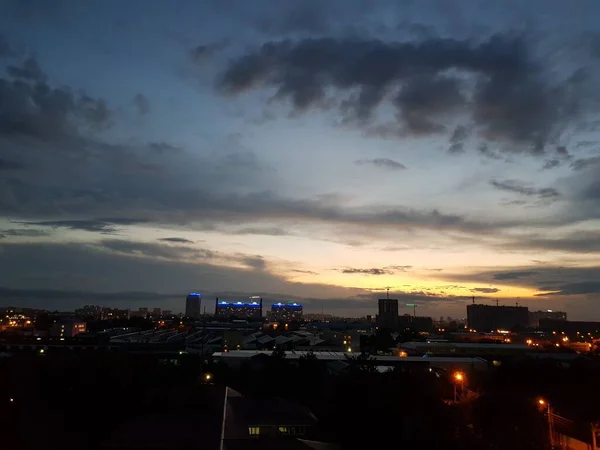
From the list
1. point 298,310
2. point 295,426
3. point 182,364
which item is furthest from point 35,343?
point 298,310

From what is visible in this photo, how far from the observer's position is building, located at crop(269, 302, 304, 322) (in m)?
131

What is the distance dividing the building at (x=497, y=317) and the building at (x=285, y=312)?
167ft

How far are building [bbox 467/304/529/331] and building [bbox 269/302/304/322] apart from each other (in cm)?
5079

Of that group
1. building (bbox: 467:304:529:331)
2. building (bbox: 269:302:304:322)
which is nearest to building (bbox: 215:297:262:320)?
building (bbox: 269:302:304:322)

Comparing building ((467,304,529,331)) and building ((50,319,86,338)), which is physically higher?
building ((467,304,529,331))

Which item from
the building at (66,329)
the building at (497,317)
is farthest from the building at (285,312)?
the building at (66,329)

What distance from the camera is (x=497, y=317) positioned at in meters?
95.6

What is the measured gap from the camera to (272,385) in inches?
783

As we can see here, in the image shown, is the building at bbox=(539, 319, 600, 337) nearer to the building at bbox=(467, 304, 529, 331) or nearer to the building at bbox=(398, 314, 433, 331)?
the building at bbox=(467, 304, 529, 331)

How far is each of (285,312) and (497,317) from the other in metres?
58.6

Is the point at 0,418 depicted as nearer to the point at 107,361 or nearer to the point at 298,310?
the point at 107,361

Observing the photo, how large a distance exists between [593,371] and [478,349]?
21926 millimetres

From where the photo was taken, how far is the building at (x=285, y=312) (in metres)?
131

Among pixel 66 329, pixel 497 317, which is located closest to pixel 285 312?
pixel 497 317
